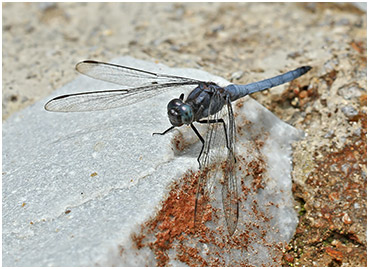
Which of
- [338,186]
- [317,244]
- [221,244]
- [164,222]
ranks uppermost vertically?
[164,222]

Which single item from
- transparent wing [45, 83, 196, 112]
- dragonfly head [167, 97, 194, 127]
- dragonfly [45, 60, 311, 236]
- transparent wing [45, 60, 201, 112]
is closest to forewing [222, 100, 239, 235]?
dragonfly [45, 60, 311, 236]

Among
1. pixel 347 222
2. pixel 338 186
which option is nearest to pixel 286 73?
pixel 338 186

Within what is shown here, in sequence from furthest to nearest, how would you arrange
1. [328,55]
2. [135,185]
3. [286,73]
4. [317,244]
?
[328,55], [286,73], [317,244], [135,185]

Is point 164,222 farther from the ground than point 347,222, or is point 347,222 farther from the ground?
point 164,222

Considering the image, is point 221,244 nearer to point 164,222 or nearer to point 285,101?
point 164,222

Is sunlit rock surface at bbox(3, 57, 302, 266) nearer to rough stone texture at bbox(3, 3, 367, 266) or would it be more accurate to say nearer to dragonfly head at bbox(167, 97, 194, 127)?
dragonfly head at bbox(167, 97, 194, 127)

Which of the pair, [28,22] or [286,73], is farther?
[28,22]
